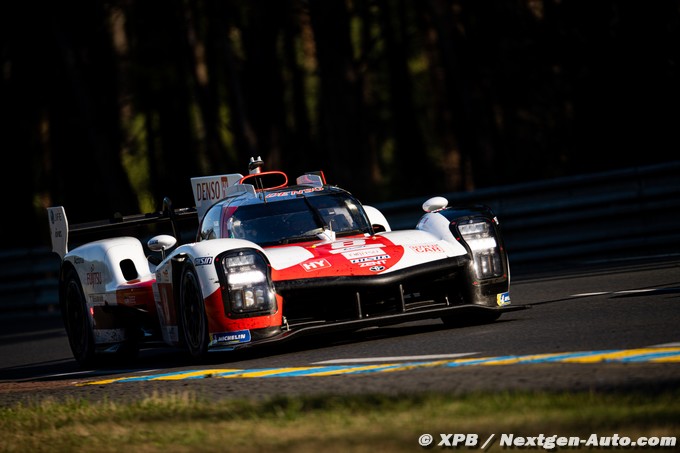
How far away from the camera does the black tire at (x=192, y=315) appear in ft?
28.6

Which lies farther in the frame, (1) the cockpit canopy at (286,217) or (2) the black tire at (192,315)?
(1) the cockpit canopy at (286,217)

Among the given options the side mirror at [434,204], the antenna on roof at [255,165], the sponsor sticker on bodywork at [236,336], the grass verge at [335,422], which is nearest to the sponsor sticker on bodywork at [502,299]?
the side mirror at [434,204]

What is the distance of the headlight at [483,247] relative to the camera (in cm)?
921

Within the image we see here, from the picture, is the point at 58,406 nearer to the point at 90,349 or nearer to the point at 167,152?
the point at 90,349

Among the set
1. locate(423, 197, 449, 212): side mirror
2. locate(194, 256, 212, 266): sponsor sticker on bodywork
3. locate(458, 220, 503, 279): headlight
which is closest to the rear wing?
locate(423, 197, 449, 212): side mirror

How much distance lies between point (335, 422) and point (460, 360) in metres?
1.82

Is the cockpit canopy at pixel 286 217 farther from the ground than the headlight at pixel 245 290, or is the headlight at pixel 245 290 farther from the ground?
the cockpit canopy at pixel 286 217

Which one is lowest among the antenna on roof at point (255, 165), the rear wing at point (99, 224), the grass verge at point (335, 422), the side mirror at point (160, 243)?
the grass verge at point (335, 422)

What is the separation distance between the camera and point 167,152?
134ft

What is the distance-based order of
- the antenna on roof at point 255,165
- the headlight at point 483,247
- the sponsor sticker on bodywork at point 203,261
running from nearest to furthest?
the sponsor sticker on bodywork at point 203,261, the headlight at point 483,247, the antenna on roof at point 255,165

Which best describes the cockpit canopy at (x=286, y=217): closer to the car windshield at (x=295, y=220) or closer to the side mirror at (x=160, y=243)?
the car windshield at (x=295, y=220)

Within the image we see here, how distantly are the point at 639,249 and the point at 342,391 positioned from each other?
8.31m

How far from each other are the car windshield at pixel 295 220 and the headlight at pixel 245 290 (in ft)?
3.40

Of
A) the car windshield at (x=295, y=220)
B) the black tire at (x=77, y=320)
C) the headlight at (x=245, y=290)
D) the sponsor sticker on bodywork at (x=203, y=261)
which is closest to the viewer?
the headlight at (x=245, y=290)
